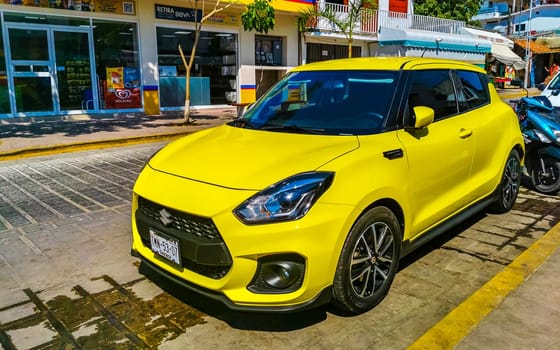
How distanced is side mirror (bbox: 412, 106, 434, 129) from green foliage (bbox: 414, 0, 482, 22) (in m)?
31.5

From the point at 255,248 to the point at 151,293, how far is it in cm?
127

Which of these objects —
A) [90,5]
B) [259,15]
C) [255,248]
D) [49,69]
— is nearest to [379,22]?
[259,15]

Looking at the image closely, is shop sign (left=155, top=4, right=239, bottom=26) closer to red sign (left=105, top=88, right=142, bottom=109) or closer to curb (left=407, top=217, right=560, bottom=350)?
red sign (left=105, top=88, right=142, bottom=109)

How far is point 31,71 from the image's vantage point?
12859 millimetres

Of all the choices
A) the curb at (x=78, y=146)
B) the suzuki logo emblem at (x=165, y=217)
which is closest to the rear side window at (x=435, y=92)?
the suzuki logo emblem at (x=165, y=217)

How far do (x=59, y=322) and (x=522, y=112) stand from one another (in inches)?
232

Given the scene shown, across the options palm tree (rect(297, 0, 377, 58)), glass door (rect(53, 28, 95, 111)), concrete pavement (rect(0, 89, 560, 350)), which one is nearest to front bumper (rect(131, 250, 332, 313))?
concrete pavement (rect(0, 89, 560, 350))

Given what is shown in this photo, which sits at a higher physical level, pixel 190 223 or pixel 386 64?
pixel 386 64

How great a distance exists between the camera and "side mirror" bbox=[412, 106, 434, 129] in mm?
3547

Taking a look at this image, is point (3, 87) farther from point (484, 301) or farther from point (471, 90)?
point (484, 301)

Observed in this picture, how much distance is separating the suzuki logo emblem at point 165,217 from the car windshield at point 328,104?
118 cm

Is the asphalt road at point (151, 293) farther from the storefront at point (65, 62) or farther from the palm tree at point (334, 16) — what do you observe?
the palm tree at point (334, 16)

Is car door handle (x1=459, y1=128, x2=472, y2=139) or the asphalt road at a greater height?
car door handle (x1=459, y1=128, x2=472, y2=139)

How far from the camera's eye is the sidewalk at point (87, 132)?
30.9 ft
